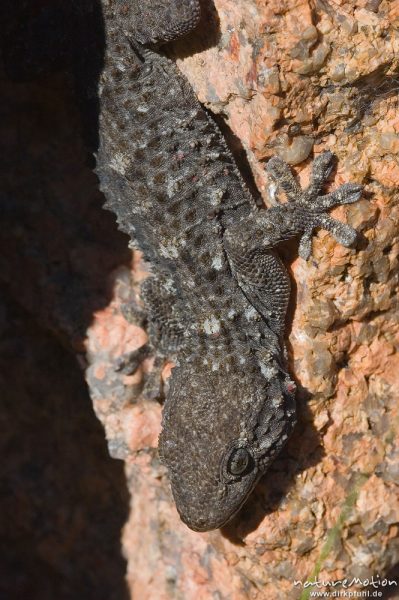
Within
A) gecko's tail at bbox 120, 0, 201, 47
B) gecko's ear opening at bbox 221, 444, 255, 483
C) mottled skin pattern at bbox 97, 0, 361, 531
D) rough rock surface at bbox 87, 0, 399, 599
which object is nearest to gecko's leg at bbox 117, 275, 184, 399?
rough rock surface at bbox 87, 0, 399, 599

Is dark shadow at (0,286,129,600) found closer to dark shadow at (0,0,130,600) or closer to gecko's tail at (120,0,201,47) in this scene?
dark shadow at (0,0,130,600)

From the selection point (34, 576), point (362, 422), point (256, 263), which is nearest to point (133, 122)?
point (256, 263)

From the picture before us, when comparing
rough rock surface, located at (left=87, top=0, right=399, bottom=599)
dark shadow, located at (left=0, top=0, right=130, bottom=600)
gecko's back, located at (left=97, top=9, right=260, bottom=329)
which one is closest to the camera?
rough rock surface, located at (left=87, top=0, right=399, bottom=599)

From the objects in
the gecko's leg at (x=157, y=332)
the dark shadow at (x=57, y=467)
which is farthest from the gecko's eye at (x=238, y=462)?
the dark shadow at (x=57, y=467)

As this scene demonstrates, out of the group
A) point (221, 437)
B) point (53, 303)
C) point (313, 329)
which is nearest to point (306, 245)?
point (313, 329)

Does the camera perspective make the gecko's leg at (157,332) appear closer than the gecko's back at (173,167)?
No

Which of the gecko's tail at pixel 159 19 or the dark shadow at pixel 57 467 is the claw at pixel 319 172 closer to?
the gecko's tail at pixel 159 19

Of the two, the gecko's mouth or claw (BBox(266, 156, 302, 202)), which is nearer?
the gecko's mouth

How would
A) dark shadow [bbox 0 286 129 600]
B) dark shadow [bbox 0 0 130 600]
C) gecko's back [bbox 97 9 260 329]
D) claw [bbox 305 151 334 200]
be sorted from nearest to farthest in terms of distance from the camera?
claw [bbox 305 151 334 200] → gecko's back [bbox 97 9 260 329] → dark shadow [bbox 0 0 130 600] → dark shadow [bbox 0 286 129 600]

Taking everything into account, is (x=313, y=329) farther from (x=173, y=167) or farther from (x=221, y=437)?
(x=173, y=167)
